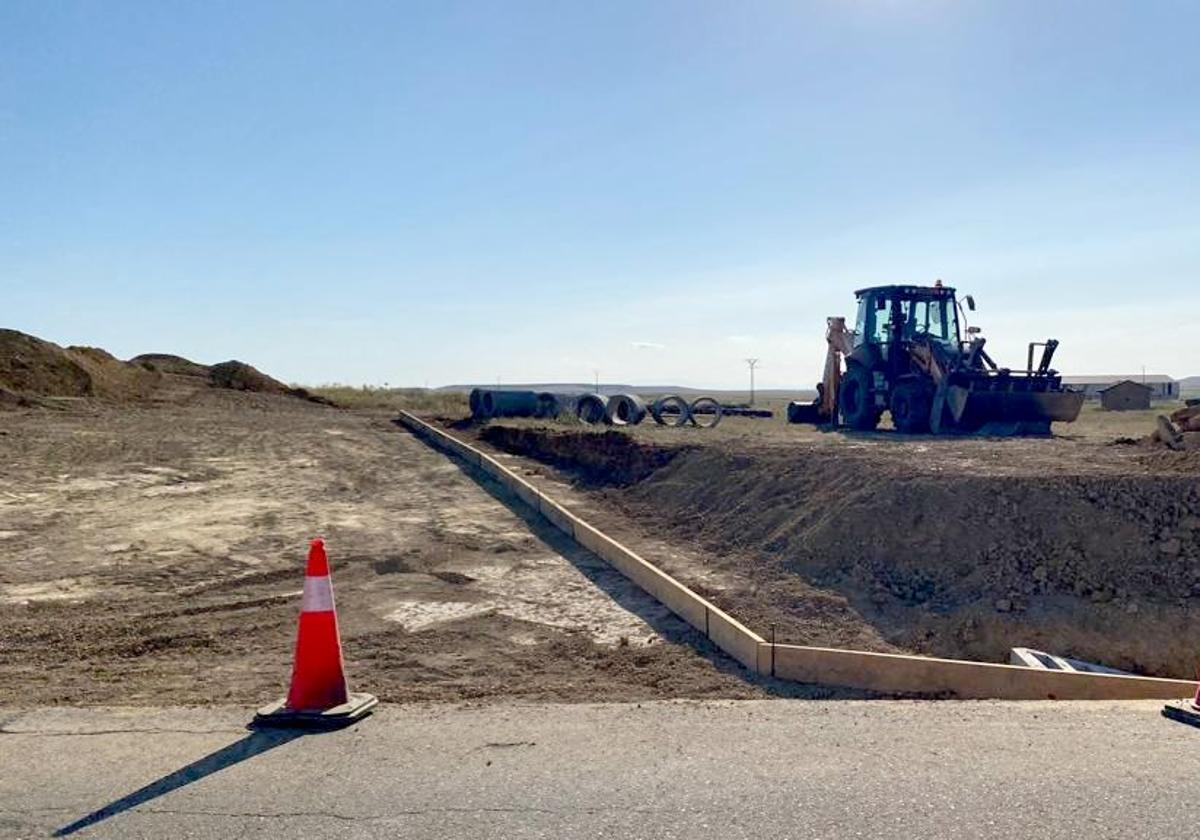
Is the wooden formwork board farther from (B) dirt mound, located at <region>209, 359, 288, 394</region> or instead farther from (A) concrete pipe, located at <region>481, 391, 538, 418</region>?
(B) dirt mound, located at <region>209, 359, 288, 394</region>

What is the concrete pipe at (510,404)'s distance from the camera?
1001 inches

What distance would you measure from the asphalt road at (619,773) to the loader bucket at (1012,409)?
490 inches

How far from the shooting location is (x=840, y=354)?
2134cm

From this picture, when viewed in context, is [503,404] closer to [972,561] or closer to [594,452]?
[594,452]

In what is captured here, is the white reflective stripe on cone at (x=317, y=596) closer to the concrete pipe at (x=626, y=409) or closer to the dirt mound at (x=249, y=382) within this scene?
the concrete pipe at (x=626, y=409)

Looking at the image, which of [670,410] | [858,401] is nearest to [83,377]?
[670,410]

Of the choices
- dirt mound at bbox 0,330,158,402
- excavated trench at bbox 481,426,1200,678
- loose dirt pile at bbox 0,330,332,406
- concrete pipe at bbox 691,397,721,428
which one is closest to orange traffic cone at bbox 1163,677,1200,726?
excavated trench at bbox 481,426,1200,678

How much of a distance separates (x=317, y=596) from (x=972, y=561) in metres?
6.01

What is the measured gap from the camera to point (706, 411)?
26.3 m

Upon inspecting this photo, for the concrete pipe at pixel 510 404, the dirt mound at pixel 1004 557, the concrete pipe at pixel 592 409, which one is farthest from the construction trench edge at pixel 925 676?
the concrete pipe at pixel 510 404

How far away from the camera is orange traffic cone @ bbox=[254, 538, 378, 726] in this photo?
472cm

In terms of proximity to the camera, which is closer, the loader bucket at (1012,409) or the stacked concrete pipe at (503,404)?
the loader bucket at (1012,409)

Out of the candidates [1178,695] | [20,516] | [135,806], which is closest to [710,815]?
[135,806]

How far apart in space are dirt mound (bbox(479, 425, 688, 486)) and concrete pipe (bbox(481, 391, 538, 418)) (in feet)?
14.1
